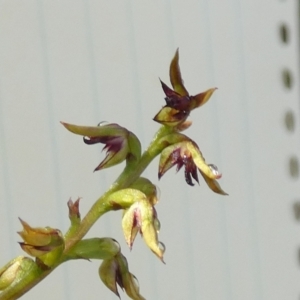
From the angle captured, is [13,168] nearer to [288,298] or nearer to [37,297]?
[37,297]

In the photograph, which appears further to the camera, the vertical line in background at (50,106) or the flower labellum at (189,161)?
the vertical line in background at (50,106)

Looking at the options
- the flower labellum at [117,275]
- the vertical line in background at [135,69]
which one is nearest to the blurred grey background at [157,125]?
the vertical line in background at [135,69]

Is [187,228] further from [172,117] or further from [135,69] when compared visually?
[172,117]

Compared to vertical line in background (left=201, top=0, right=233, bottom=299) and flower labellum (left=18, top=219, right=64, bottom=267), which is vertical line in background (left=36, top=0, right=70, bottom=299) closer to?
vertical line in background (left=201, top=0, right=233, bottom=299)

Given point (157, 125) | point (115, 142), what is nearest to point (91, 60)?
point (157, 125)

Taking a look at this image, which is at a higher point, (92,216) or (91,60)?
(91,60)

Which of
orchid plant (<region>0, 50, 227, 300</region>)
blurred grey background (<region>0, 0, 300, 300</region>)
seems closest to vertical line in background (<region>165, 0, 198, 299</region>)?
blurred grey background (<region>0, 0, 300, 300</region>)

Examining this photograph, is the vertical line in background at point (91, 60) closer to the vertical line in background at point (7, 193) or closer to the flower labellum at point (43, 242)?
the vertical line in background at point (7, 193)
